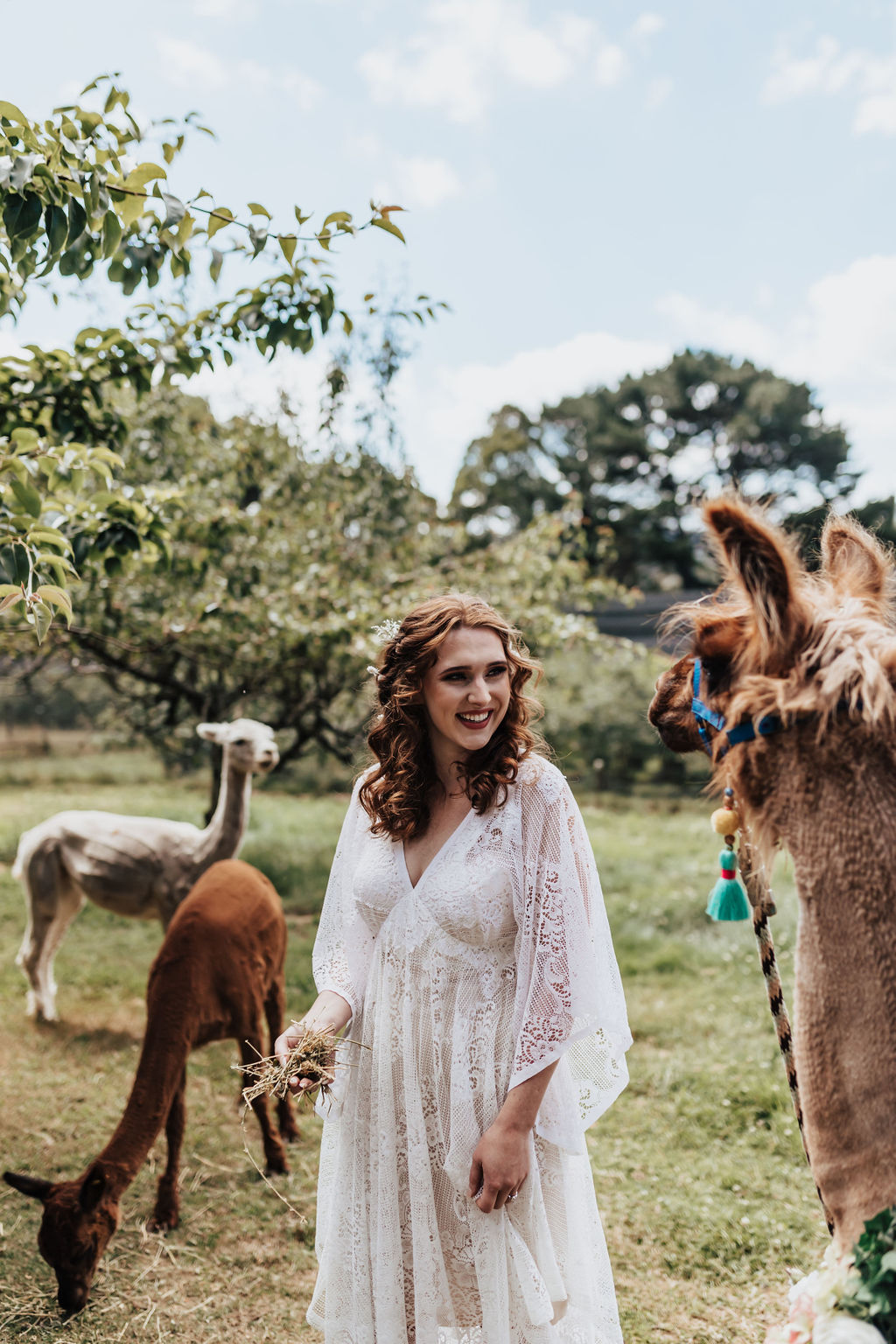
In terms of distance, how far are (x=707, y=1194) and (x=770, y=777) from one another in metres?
3.42

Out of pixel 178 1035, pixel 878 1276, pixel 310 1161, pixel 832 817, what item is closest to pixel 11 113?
pixel 832 817

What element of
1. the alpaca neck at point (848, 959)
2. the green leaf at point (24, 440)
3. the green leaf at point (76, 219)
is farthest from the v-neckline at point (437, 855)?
the green leaf at point (76, 219)

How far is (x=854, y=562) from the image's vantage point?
144 centimetres

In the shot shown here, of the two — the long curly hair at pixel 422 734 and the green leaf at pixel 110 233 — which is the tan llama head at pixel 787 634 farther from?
the green leaf at pixel 110 233

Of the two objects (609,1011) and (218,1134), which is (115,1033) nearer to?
(218,1134)

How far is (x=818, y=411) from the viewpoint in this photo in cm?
2458

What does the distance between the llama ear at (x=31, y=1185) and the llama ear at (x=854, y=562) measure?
3.03 meters

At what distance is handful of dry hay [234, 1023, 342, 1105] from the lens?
1952 mm

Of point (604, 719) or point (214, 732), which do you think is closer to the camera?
point (214, 732)

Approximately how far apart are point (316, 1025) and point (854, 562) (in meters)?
1.51

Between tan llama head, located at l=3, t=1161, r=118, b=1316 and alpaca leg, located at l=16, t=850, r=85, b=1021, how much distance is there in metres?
2.92

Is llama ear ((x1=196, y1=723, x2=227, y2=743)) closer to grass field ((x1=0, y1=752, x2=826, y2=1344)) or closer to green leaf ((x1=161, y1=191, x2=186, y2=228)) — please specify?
grass field ((x1=0, y1=752, x2=826, y2=1344))

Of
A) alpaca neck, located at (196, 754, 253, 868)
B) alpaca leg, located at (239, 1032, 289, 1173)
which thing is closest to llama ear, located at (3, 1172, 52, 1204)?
alpaca leg, located at (239, 1032, 289, 1173)

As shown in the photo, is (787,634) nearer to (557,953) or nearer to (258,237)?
(557,953)
